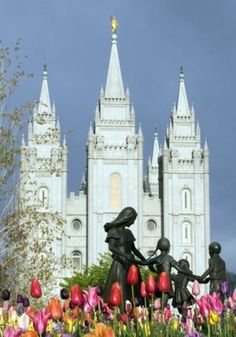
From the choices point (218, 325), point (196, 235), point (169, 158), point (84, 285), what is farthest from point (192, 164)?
point (218, 325)

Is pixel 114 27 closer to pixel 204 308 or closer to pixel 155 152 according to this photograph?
pixel 155 152

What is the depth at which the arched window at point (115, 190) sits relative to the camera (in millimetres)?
70625

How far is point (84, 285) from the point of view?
5081cm

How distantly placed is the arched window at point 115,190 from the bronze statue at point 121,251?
5869 cm

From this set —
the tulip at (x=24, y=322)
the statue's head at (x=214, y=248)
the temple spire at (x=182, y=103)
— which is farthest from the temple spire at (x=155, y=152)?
the tulip at (x=24, y=322)

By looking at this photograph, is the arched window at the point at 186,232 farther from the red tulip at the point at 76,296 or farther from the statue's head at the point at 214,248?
the red tulip at the point at 76,296

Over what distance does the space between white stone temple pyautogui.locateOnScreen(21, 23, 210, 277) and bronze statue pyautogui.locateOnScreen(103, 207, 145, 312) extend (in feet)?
187

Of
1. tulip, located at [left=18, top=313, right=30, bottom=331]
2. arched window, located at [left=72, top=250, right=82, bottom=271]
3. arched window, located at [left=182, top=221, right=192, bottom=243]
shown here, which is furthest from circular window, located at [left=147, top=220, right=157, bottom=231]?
tulip, located at [left=18, top=313, right=30, bottom=331]

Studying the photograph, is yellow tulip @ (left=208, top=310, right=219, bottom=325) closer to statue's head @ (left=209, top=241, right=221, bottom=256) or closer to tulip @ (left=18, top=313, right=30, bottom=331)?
tulip @ (left=18, top=313, right=30, bottom=331)

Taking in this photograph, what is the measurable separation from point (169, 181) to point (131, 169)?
12.7 ft

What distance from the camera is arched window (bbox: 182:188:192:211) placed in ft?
236

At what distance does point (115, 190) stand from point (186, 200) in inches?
269

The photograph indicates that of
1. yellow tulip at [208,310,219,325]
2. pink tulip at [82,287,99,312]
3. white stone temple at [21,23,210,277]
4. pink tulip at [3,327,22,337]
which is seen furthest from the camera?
white stone temple at [21,23,210,277]

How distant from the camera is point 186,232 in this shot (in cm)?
7138
